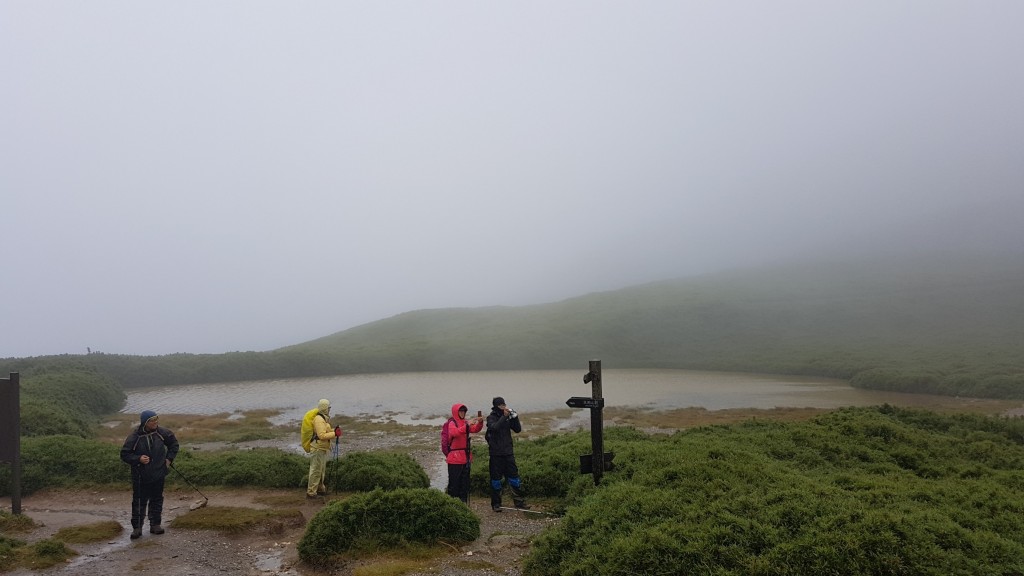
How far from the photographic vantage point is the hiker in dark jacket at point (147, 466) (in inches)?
446

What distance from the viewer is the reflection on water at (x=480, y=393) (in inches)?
1757

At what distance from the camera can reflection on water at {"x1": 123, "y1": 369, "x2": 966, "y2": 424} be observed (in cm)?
4462

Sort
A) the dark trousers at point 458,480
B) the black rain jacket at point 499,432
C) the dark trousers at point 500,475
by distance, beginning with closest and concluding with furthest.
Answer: the dark trousers at point 458,480, the black rain jacket at point 499,432, the dark trousers at point 500,475

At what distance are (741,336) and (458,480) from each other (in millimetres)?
96691

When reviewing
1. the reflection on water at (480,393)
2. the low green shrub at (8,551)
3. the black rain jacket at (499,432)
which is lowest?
the reflection on water at (480,393)

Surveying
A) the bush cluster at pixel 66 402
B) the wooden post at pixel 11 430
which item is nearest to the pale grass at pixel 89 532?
the wooden post at pixel 11 430

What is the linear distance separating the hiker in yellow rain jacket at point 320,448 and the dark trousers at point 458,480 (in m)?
3.03

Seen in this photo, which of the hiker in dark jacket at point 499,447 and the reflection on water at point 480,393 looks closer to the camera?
the hiker in dark jacket at point 499,447

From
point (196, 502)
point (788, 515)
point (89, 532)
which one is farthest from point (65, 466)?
point (788, 515)

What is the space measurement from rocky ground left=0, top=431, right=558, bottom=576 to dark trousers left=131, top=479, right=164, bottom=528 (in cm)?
35

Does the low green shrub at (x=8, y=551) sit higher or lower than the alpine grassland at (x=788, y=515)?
lower

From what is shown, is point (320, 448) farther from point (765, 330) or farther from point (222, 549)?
point (765, 330)

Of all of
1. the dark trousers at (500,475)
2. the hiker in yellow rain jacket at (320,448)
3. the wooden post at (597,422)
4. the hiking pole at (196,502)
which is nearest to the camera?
the wooden post at (597,422)

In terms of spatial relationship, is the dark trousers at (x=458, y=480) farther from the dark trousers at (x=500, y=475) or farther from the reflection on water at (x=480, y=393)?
the reflection on water at (x=480, y=393)
